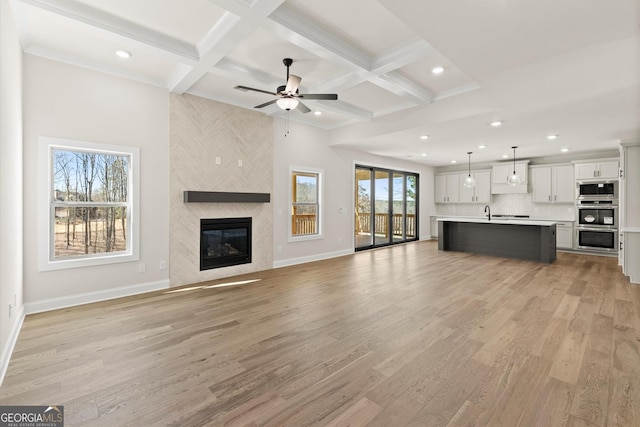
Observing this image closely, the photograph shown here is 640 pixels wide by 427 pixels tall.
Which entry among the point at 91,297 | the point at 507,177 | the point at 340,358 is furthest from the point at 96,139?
the point at 507,177

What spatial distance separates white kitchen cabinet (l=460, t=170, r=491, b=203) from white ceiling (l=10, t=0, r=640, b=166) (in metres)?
3.96

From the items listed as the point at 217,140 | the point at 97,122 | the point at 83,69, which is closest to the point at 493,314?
the point at 217,140

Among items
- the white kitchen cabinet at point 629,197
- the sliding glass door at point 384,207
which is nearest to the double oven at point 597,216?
the white kitchen cabinet at point 629,197

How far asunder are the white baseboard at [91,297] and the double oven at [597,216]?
9.26 metres

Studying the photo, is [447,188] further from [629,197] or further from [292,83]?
[292,83]

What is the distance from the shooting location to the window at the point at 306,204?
6289 mm

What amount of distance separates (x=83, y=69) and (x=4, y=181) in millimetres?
2152

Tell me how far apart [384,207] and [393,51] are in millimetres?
5644

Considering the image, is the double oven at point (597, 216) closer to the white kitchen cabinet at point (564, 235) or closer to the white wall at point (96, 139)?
the white kitchen cabinet at point (564, 235)

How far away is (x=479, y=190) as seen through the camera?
9.33 m

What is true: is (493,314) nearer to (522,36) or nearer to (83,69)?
(522,36)

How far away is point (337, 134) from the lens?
6629 mm

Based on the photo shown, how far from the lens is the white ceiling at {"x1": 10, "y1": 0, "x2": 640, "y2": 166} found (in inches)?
96.0

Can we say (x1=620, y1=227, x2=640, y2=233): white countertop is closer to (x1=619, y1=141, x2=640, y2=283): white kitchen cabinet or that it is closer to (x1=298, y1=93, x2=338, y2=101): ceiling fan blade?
(x1=619, y1=141, x2=640, y2=283): white kitchen cabinet
